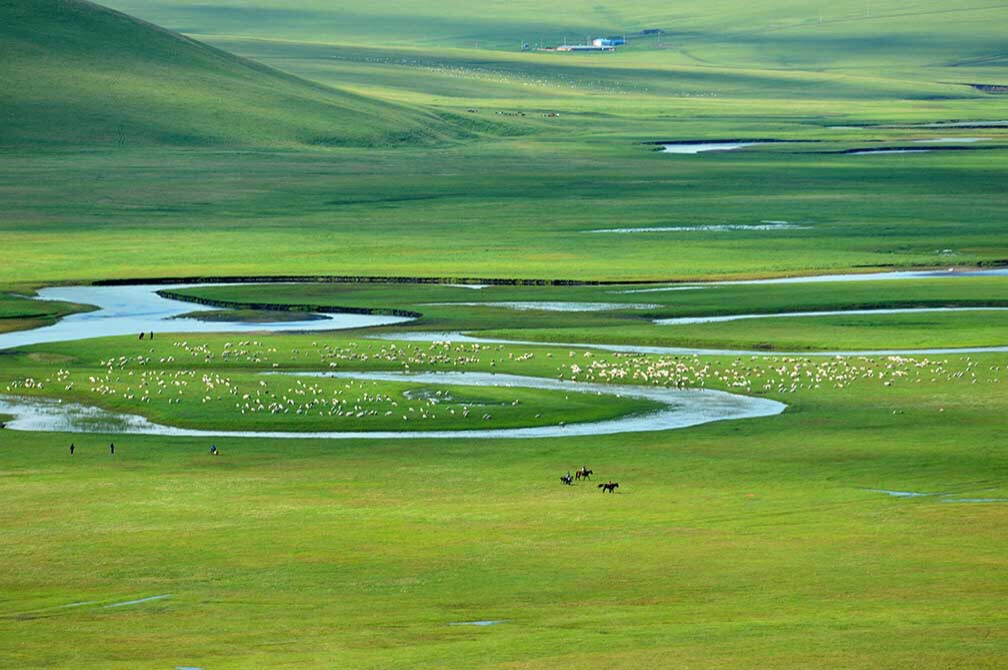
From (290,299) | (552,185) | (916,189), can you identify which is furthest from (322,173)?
(290,299)

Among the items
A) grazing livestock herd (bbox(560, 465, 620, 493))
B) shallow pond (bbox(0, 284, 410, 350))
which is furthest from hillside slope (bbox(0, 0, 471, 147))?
grazing livestock herd (bbox(560, 465, 620, 493))

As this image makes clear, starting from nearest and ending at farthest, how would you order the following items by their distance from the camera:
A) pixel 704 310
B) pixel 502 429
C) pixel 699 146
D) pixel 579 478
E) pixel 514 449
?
pixel 579 478, pixel 514 449, pixel 502 429, pixel 704 310, pixel 699 146

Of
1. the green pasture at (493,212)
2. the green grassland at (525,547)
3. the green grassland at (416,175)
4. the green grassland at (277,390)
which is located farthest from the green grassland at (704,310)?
the green grassland at (525,547)

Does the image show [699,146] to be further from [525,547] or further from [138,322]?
A: [525,547]

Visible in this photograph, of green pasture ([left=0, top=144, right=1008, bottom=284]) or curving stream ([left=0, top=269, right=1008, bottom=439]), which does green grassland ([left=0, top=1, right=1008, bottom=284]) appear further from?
curving stream ([left=0, top=269, right=1008, bottom=439])

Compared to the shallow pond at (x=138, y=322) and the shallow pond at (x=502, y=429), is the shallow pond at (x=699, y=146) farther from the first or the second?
the shallow pond at (x=502, y=429)

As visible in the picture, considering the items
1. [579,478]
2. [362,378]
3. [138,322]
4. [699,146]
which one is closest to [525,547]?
[579,478]

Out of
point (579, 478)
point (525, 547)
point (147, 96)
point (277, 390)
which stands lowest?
point (277, 390)

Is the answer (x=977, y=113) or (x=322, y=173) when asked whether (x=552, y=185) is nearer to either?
(x=322, y=173)
